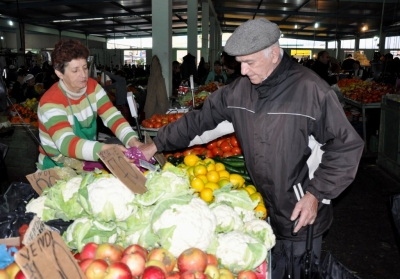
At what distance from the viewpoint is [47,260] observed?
50.5 inches

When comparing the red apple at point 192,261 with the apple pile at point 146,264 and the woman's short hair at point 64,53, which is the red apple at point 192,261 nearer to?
the apple pile at point 146,264

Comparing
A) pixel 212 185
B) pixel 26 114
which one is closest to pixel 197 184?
pixel 212 185

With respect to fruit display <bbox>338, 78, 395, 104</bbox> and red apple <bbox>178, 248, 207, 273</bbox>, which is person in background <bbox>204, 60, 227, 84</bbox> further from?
red apple <bbox>178, 248, 207, 273</bbox>

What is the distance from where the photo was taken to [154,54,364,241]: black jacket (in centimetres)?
209

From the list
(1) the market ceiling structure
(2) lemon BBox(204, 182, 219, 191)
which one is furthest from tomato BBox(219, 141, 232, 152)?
(1) the market ceiling structure

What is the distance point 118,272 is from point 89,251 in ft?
0.88

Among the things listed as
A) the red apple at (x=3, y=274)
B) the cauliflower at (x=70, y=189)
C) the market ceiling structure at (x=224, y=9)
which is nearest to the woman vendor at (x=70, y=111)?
the cauliflower at (x=70, y=189)

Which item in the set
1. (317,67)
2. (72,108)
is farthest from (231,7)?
(72,108)

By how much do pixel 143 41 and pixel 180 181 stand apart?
138 ft

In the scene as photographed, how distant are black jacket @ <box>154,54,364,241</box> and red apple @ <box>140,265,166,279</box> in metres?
1.05

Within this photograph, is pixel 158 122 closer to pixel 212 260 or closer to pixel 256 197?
pixel 256 197

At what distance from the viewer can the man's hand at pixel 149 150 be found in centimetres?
255

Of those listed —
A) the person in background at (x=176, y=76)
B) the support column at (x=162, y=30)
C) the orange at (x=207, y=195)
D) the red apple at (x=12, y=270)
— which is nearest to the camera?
the red apple at (x=12, y=270)

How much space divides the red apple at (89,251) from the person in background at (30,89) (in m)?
8.91
